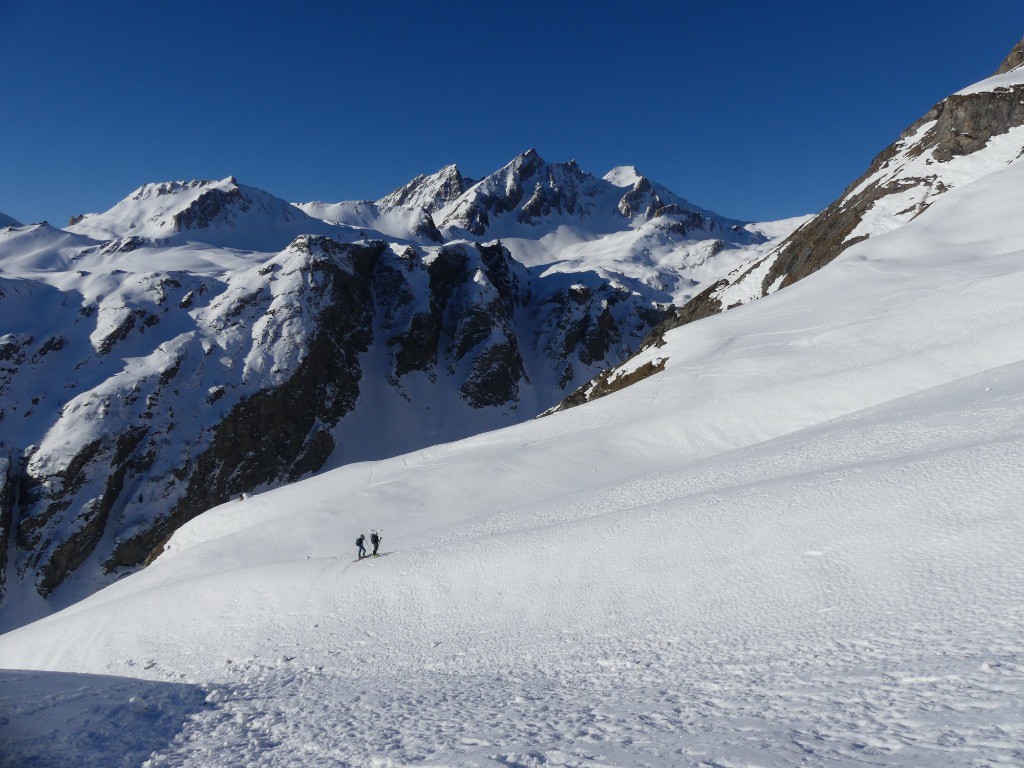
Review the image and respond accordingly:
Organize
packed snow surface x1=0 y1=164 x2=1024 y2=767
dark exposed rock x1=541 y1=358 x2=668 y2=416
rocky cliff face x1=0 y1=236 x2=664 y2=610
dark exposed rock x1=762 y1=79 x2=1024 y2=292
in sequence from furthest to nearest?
rocky cliff face x1=0 y1=236 x2=664 y2=610, dark exposed rock x1=762 y1=79 x2=1024 y2=292, dark exposed rock x1=541 y1=358 x2=668 y2=416, packed snow surface x1=0 y1=164 x2=1024 y2=767

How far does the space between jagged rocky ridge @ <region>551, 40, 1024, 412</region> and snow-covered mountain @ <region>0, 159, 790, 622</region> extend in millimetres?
44993

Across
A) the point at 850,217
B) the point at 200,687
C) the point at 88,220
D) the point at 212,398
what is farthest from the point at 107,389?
the point at 88,220

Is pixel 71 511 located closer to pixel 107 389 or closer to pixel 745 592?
pixel 107 389

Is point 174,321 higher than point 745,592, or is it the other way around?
point 174,321

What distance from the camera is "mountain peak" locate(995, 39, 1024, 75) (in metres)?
56.5

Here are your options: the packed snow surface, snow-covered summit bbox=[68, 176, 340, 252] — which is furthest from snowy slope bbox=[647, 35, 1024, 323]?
snow-covered summit bbox=[68, 176, 340, 252]

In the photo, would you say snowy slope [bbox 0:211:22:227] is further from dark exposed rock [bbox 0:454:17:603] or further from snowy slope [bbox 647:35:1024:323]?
snowy slope [bbox 647:35:1024:323]

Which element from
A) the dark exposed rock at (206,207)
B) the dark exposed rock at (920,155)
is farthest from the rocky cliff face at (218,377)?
the dark exposed rock at (920,155)

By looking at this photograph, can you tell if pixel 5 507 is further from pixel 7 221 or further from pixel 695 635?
pixel 7 221

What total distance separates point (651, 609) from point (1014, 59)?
7799 centimetres

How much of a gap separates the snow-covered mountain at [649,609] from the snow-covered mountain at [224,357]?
1760 inches

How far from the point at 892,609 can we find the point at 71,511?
68712mm

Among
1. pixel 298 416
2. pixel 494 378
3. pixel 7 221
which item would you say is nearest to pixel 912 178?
pixel 494 378

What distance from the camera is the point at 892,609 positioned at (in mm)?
7375
